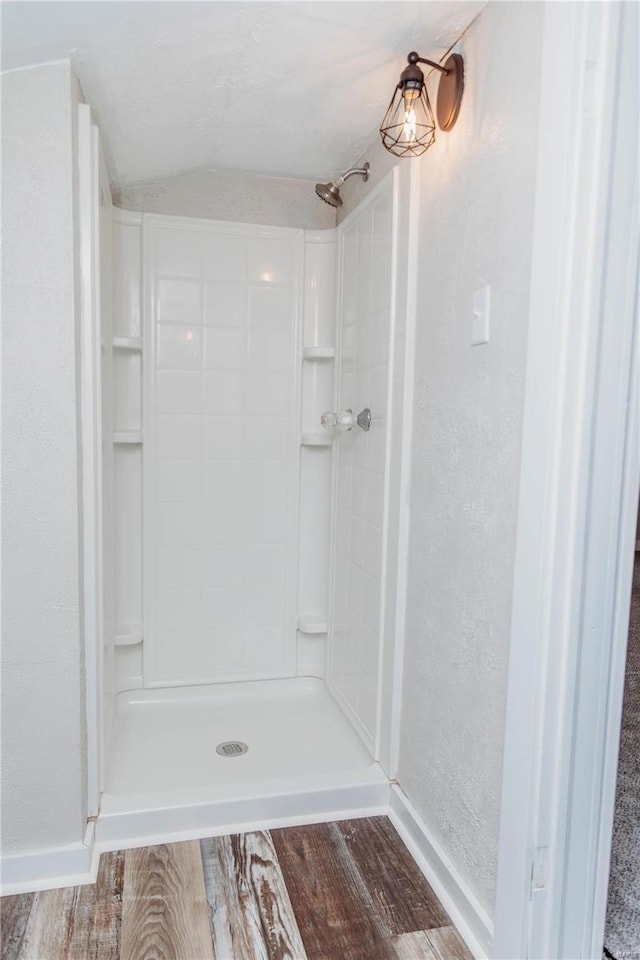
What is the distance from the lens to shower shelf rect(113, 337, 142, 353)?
6.87 ft

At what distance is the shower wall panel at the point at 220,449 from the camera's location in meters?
2.29

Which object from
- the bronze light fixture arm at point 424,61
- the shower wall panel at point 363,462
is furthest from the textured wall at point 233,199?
the bronze light fixture arm at point 424,61

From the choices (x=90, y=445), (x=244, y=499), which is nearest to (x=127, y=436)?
(x=244, y=499)

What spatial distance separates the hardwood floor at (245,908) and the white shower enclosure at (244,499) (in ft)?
0.97

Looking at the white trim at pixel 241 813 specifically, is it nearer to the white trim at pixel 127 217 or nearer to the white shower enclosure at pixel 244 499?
the white shower enclosure at pixel 244 499

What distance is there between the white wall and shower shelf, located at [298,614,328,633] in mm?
794

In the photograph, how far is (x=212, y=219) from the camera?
90.4 inches

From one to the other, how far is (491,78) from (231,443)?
57.4 inches

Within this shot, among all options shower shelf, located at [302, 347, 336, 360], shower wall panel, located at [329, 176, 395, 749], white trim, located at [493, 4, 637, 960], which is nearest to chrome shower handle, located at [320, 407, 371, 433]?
shower wall panel, located at [329, 176, 395, 749]

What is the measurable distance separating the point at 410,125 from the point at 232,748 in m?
1.87

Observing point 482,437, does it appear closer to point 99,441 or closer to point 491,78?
point 491,78

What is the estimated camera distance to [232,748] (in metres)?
2.06

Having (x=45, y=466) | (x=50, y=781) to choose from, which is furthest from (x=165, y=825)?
(x=45, y=466)

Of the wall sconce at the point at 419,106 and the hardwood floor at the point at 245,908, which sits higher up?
the wall sconce at the point at 419,106
